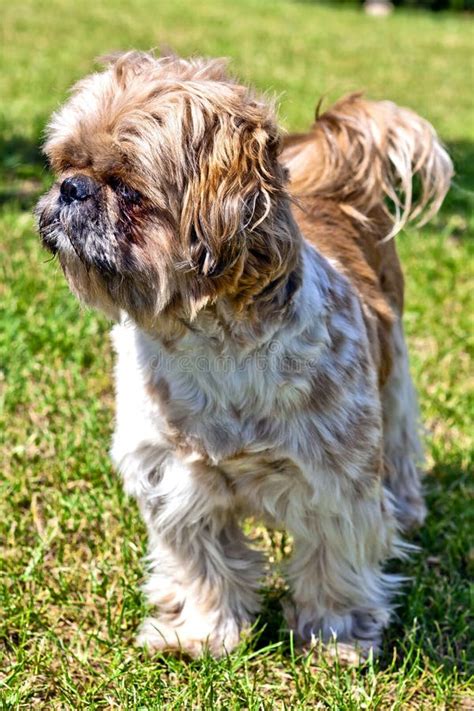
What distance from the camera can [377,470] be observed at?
122 inches

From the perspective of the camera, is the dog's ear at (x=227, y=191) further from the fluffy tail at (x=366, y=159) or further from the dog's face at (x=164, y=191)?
the fluffy tail at (x=366, y=159)

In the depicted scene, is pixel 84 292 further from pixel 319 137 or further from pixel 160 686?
pixel 319 137

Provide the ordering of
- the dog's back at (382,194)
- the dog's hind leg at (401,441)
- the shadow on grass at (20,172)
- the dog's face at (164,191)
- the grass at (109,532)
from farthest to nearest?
the shadow on grass at (20,172)
the dog's hind leg at (401,441)
the dog's back at (382,194)
the grass at (109,532)
the dog's face at (164,191)

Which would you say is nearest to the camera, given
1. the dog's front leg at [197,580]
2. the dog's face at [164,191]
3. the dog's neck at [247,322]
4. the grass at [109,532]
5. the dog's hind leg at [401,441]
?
the dog's face at [164,191]

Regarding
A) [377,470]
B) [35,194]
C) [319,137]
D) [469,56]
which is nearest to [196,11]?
[469,56]

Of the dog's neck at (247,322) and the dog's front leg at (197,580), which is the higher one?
the dog's neck at (247,322)

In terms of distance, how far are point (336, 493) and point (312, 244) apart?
0.84 m

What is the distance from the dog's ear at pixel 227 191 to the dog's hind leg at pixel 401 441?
4.51 ft

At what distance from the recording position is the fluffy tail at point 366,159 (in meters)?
3.72

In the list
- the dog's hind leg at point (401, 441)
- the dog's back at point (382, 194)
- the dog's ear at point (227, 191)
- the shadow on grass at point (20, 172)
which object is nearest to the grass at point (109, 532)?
the shadow on grass at point (20, 172)

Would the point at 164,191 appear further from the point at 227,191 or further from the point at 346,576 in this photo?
the point at 346,576

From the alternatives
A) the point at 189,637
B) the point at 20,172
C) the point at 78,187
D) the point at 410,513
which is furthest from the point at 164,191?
the point at 20,172

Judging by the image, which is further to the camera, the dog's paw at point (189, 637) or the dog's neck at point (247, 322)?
the dog's paw at point (189, 637)

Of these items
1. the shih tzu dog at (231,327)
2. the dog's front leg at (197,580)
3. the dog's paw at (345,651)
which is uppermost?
the shih tzu dog at (231,327)
